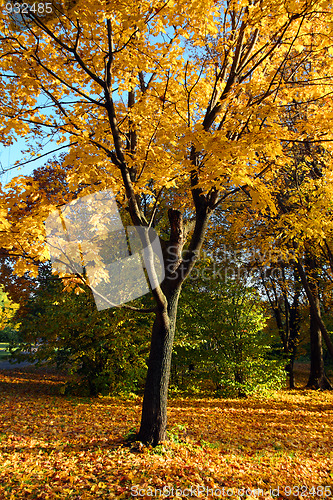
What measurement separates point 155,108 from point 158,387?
3.94 m

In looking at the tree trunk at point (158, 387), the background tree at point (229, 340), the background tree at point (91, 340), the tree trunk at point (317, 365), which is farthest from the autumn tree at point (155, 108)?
the tree trunk at point (317, 365)

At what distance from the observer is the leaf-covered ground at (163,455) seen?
121 inches

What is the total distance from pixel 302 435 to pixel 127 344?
4.22 meters

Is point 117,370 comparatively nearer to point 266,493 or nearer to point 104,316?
point 104,316

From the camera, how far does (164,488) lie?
3021 mm

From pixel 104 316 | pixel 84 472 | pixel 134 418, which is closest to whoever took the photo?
pixel 84 472

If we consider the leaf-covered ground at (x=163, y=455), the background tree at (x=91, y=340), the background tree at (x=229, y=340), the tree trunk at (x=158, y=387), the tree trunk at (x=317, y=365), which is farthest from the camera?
the tree trunk at (x=317, y=365)

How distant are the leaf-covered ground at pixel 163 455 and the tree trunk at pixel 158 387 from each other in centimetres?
19

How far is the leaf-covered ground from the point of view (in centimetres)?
309

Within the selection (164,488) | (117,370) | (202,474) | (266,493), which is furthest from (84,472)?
(117,370)

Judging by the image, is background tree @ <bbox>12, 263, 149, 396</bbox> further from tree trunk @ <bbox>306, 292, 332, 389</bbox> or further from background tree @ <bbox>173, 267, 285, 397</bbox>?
tree trunk @ <bbox>306, 292, 332, 389</bbox>

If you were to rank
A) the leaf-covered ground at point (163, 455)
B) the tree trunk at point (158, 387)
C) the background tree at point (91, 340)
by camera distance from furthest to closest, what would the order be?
the background tree at point (91, 340)
the tree trunk at point (158, 387)
the leaf-covered ground at point (163, 455)

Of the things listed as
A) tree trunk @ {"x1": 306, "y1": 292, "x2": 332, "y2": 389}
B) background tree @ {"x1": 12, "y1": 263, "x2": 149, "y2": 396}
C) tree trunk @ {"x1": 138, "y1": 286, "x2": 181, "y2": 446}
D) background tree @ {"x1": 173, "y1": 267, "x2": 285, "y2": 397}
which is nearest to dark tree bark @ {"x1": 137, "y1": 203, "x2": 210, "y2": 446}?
tree trunk @ {"x1": 138, "y1": 286, "x2": 181, "y2": 446}

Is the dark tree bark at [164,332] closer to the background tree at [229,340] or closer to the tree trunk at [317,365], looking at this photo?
the background tree at [229,340]
